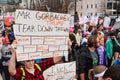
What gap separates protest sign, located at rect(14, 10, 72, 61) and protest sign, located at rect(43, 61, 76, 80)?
18 centimetres

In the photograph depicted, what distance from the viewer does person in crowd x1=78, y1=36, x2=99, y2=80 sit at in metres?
7.03

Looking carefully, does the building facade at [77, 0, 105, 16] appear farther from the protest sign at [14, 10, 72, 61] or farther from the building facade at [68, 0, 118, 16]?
the protest sign at [14, 10, 72, 61]

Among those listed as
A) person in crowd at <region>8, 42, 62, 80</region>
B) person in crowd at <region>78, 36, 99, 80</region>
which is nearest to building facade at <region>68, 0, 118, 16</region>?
person in crowd at <region>78, 36, 99, 80</region>

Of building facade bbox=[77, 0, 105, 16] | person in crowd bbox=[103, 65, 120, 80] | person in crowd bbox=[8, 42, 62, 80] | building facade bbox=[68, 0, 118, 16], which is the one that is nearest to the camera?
person in crowd bbox=[103, 65, 120, 80]

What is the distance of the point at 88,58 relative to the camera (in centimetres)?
704

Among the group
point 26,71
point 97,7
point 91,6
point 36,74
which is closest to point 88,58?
point 36,74

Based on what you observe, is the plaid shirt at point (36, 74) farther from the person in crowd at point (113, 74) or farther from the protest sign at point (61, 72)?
the person in crowd at point (113, 74)

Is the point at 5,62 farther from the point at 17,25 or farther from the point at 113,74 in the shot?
the point at 113,74

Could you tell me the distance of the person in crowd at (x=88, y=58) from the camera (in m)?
7.03

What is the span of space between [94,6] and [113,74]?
12589 centimetres

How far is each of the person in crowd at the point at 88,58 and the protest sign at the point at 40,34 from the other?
828mm

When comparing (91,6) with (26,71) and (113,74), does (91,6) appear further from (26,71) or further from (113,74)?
(113,74)

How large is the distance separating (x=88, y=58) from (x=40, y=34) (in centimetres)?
149

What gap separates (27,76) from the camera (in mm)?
5492
